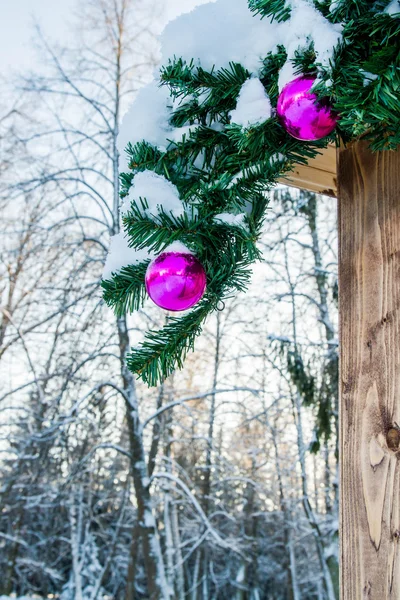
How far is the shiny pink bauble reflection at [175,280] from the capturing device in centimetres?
86

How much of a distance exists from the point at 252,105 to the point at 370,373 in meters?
0.49

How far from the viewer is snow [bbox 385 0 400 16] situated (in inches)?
26.4

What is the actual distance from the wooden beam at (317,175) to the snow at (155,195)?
38 centimetres

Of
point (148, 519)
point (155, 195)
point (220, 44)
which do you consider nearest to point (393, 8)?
point (220, 44)

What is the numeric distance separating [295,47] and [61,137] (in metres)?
5.66

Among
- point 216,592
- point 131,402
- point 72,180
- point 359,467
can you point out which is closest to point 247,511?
point 216,592

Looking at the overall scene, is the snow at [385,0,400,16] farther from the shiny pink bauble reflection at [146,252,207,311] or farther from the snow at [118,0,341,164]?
the shiny pink bauble reflection at [146,252,207,311]

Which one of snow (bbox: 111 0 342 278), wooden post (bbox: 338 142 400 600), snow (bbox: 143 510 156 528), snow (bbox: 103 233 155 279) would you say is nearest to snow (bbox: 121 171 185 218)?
snow (bbox: 111 0 342 278)

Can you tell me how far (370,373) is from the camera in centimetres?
85

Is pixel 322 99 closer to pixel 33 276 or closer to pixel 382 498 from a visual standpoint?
pixel 382 498

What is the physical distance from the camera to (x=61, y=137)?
5898 millimetres

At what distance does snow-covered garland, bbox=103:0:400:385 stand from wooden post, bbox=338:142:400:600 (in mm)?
121

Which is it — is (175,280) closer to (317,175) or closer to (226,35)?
(226,35)

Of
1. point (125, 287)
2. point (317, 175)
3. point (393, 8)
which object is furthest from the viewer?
point (317, 175)
